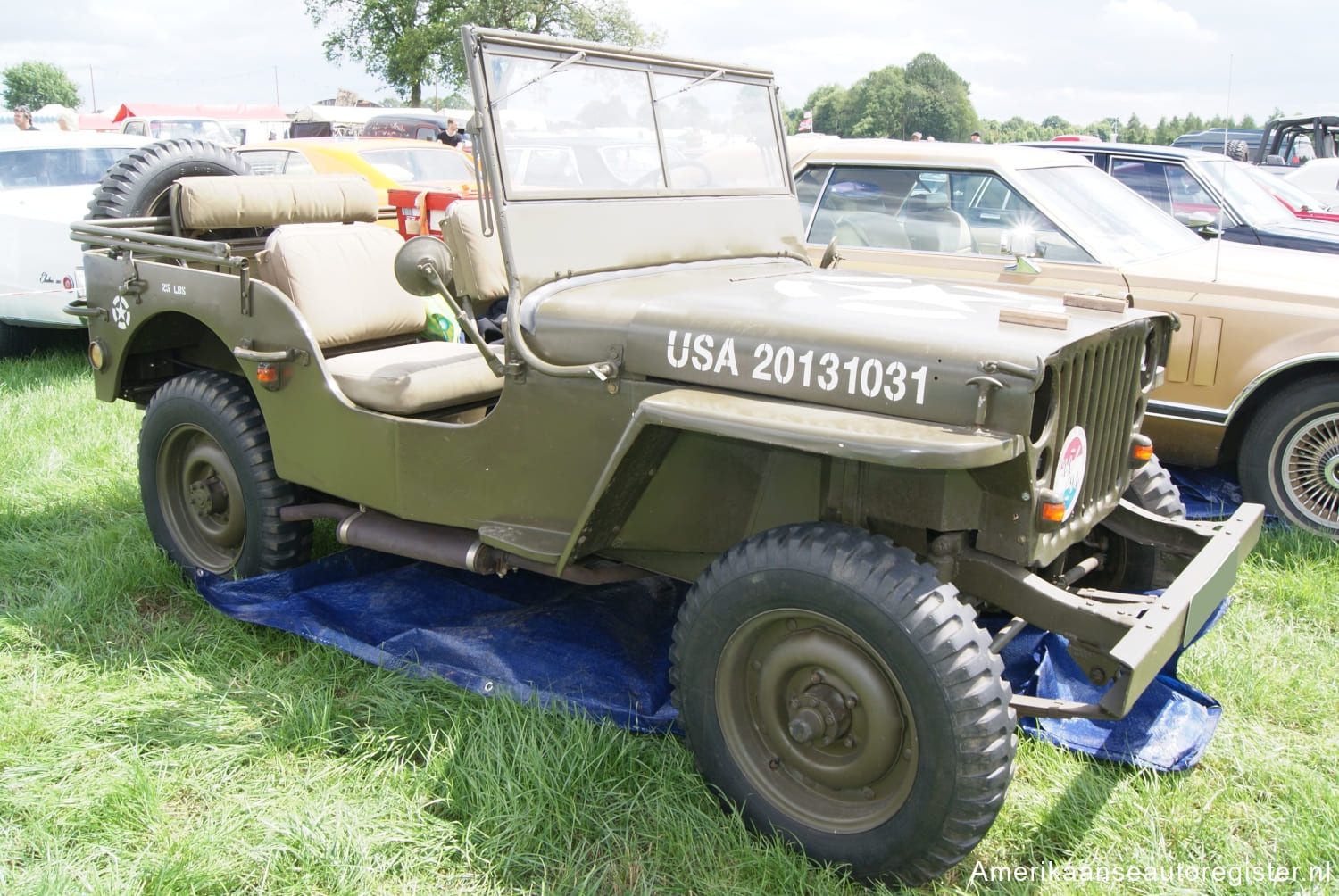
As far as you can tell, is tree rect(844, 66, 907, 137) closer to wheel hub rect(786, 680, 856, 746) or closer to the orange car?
the orange car

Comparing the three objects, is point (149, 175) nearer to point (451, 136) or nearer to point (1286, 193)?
point (1286, 193)

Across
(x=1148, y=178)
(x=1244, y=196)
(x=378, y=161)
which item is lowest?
(x=1244, y=196)

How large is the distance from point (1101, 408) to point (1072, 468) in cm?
25

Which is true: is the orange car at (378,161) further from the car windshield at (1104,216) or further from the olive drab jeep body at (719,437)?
the olive drab jeep body at (719,437)

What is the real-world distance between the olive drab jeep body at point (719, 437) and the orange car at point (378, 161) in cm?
596

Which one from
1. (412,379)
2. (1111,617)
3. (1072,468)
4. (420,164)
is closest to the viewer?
(1111,617)

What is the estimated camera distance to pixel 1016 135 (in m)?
59.6

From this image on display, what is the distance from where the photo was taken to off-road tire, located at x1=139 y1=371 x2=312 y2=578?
12.0 feet

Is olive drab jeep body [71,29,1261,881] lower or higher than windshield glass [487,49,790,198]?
lower

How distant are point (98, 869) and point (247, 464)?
1.54 metres

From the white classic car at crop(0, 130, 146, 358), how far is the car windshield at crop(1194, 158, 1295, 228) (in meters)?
7.66

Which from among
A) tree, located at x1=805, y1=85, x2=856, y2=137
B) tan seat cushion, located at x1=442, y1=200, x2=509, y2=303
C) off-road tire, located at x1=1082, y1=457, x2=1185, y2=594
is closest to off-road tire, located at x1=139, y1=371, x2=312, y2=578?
tan seat cushion, located at x1=442, y1=200, x2=509, y2=303

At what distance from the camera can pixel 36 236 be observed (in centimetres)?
676

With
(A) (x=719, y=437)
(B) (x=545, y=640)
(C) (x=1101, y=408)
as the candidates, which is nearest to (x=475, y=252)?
(B) (x=545, y=640)
